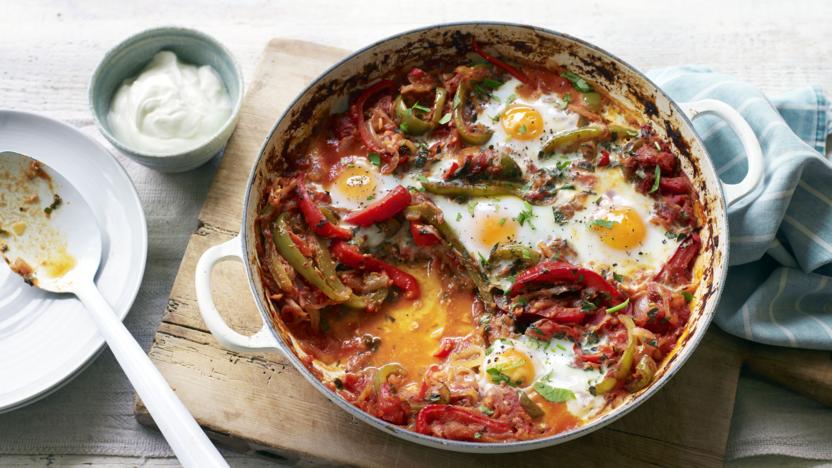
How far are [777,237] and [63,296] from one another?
388 cm

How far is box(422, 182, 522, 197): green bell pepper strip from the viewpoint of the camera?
4.15m

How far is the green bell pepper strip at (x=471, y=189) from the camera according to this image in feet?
13.6

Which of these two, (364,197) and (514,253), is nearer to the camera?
(514,253)

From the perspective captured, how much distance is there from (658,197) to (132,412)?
3.03 meters

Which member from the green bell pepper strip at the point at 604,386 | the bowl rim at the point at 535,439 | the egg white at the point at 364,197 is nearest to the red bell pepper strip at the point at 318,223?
the egg white at the point at 364,197

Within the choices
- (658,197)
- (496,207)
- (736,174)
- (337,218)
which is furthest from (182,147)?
(736,174)

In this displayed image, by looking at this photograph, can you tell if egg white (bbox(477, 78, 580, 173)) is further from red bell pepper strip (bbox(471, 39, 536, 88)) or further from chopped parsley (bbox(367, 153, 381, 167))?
chopped parsley (bbox(367, 153, 381, 167))

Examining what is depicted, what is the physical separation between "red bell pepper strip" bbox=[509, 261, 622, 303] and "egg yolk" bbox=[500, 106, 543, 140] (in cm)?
78

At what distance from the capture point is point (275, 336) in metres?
3.52

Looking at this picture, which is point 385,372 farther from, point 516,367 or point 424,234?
point 424,234

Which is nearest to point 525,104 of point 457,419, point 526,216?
point 526,216

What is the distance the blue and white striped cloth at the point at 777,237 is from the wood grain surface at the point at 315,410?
9.1 inches

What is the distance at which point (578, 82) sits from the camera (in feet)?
14.6

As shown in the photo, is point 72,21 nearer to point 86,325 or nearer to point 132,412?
point 86,325
